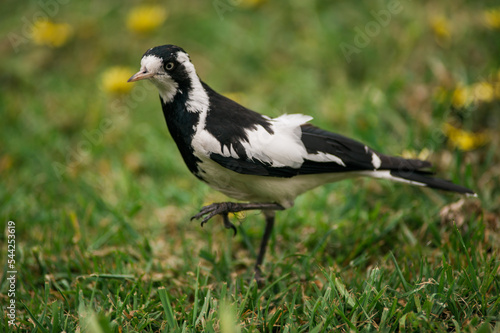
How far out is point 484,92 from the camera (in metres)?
3.87

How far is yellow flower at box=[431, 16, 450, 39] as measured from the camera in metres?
4.39

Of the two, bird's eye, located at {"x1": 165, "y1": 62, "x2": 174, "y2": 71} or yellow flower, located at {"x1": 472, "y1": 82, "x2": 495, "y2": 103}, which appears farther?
yellow flower, located at {"x1": 472, "y1": 82, "x2": 495, "y2": 103}

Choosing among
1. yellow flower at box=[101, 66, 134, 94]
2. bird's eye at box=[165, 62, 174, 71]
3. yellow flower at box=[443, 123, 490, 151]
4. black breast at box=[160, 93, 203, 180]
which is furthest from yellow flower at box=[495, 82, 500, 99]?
yellow flower at box=[101, 66, 134, 94]

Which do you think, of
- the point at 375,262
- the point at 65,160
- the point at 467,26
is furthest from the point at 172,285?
the point at 467,26

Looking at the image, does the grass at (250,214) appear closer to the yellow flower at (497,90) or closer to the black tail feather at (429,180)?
the yellow flower at (497,90)

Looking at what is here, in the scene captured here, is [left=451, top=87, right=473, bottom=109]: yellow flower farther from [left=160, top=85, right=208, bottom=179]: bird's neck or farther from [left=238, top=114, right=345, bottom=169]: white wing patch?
[left=160, top=85, right=208, bottom=179]: bird's neck

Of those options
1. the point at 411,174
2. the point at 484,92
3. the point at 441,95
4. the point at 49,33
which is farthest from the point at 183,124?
the point at 49,33

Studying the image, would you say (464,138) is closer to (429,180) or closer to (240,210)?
(429,180)

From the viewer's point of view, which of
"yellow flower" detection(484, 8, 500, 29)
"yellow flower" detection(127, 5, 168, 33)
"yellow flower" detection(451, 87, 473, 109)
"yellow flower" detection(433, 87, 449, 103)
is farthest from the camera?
"yellow flower" detection(127, 5, 168, 33)

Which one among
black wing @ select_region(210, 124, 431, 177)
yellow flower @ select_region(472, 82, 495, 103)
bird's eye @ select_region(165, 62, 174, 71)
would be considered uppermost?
bird's eye @ select_region(165, 62, 174, 71)

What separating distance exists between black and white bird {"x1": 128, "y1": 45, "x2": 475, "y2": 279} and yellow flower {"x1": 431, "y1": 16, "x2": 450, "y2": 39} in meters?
2.14

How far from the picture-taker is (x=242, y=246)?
3264 millimetres

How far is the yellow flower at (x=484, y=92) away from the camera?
3.85 m

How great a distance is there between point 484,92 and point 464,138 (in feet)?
1.90
